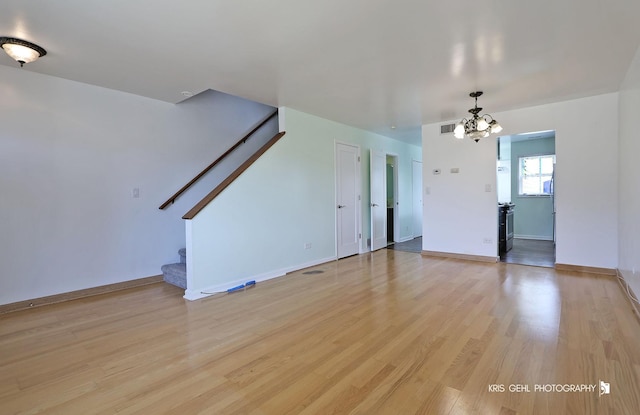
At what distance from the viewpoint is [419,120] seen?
216 inches

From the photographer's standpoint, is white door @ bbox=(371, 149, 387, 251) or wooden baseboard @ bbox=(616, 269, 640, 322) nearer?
wooden baseboard @ bbox=(616, 269, 640, 322)

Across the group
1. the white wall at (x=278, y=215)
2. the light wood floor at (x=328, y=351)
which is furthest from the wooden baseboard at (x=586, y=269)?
the white wall at (x=278, y=215)

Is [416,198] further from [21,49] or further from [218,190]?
[21,49]

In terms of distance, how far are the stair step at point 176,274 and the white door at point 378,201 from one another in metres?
3.68

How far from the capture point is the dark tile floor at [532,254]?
201 inches

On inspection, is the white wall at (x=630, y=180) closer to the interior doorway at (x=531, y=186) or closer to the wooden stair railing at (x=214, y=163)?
the interior doorway at (x=531, y=186)

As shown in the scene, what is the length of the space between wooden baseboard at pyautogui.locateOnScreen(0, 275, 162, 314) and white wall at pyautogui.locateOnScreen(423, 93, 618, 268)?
5189mm

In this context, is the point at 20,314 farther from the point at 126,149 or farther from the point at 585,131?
the point at 585,131

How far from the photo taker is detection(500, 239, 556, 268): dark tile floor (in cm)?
509

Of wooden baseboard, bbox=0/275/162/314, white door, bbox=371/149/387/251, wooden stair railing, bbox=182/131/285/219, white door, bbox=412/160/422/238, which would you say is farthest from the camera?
white door, bbox=412/160/422/238

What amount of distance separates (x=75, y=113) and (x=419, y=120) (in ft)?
16.8

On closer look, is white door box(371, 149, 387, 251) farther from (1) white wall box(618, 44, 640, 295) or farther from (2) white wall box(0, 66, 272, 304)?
(1) white wall box(618, 44, 640, 295)

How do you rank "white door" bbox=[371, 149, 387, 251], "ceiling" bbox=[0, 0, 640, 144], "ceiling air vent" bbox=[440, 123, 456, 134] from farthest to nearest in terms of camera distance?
"white door" bbox=[371, 149, 387, 251] → "ceiling air vent" bbox=[440, 123, 456, 134] → "ceiling" bbox=[0, 0, 640, 144]

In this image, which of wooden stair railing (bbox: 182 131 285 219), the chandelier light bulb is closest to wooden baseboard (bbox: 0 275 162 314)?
wooden stair railing (bbox: 182 131 285 219)
